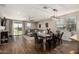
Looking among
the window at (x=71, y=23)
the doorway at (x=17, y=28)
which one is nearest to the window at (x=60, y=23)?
the window at (x=71, y=23)

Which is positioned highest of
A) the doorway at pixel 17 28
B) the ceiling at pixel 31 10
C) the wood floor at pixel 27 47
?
the ceiling at pixel 31 10

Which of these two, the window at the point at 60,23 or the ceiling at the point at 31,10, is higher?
the ceiling at the point at 31,10

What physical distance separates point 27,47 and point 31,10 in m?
0.80

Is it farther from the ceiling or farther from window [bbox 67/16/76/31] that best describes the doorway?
window [bbox 67/16/76/31]

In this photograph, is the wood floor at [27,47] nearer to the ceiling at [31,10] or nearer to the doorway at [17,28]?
the doorway at [17,28]

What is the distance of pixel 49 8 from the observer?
3.04 m

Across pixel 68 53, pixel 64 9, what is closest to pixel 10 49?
pixel 68 53

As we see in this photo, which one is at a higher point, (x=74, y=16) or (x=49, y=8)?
(x=49, y=8)

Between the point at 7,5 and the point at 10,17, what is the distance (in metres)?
0.26

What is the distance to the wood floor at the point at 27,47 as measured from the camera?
9.93 ft

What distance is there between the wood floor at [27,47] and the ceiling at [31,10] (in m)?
0.46
